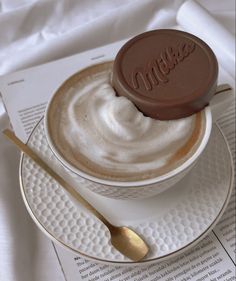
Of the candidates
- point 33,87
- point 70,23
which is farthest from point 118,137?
point 70,23

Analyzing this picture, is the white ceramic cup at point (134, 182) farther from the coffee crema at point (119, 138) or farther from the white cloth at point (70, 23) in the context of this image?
the white cloth at point (70, 23)

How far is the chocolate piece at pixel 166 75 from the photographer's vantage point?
0.39 meters

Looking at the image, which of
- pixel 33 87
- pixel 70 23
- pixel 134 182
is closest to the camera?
pixel 134 182

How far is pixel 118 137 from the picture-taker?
39 centimetres

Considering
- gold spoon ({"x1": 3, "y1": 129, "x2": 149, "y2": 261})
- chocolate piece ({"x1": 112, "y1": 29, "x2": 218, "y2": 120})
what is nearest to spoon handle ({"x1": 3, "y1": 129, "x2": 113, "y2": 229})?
gold spoon ({"x1": 3, "y1": 129, "x2": 149, "y2": 261})

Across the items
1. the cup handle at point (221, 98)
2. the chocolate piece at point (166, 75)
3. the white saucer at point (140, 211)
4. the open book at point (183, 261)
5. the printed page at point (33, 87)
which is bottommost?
the open book at point (183, 261)

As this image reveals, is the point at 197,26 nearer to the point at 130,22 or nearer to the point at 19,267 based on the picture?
the point at 130,22

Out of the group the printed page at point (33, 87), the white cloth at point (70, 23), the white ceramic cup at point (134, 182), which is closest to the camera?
the white ceramic cup at point (134, 182)

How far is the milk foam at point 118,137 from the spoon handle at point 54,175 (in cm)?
7

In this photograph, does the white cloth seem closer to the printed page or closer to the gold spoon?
the printed page

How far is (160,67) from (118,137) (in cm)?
8

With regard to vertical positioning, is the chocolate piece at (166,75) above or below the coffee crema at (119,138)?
above

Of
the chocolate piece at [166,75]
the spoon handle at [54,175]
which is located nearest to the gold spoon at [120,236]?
the spoon handle at [54,175]

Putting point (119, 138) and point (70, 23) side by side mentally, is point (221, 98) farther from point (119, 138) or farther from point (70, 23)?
point (70, 23)
